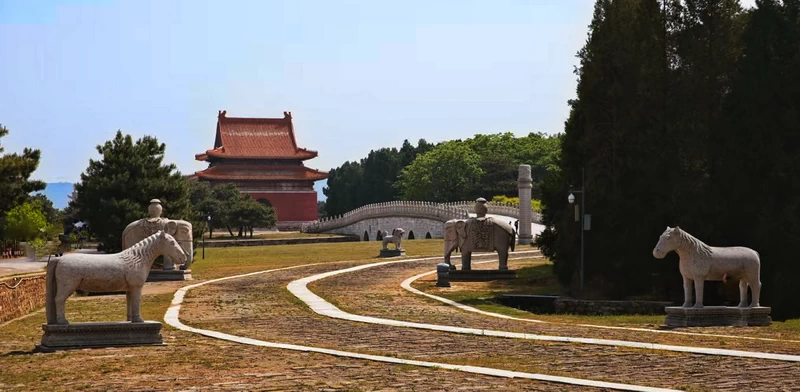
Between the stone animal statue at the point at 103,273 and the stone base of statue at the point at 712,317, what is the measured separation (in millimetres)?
9164

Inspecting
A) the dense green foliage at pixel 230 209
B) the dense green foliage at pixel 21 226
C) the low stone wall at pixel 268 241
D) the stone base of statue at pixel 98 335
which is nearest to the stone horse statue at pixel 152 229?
the stone base of statue at pixel 98 335

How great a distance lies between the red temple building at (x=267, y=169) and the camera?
11031 centimetres

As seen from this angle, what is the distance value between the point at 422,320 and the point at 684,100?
13.0m

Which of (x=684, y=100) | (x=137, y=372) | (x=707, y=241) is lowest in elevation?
(x=137, y=372)

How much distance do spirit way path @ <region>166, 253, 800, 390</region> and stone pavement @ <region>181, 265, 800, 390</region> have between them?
0.04 feet

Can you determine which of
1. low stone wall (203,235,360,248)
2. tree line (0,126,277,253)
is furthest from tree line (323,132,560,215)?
tree line (0,126,277,253)

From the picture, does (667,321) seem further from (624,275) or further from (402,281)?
(402,281)

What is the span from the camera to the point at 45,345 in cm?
1650

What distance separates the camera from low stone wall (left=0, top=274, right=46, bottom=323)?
22.8 metres

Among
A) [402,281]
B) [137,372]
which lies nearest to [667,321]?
[137,372]

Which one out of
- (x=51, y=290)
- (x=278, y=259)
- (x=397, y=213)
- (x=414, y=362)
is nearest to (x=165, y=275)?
(x=278, y=259)

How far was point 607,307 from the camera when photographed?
1093 inches

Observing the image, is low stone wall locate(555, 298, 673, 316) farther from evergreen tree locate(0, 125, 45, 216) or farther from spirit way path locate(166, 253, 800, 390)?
evergreen tree locate(0, 125, 45, 216)

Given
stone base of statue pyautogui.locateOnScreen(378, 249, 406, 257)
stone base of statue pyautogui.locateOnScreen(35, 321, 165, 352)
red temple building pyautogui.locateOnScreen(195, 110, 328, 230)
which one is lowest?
stone base of statue pyautogui.locateOnScreen(35, 321, 165, 352)
